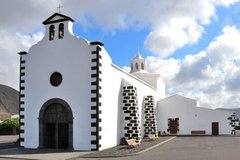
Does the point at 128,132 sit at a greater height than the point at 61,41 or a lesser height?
lesser

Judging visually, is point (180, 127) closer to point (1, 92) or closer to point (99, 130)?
point (99, 130)

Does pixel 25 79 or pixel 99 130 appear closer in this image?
pixel 99 130

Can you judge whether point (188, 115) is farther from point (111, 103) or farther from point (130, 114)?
point (111, 103)

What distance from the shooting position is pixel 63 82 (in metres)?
22.6

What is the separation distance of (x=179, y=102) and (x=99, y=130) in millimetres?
19750

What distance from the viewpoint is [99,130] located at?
21.5 meters

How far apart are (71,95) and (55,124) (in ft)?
6.80

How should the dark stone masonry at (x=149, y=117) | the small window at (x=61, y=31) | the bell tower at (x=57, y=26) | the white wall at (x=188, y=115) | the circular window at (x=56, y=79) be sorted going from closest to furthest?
1. the circular window at (x=56, y=79)
2. the bell tower at (x=57, y=26)
3. the small window at (x=61, y=31)
4. the dark stone masonry at (x=149, y=117)
5. the white wall at (x=188, y=115)

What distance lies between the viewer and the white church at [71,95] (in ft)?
71.2

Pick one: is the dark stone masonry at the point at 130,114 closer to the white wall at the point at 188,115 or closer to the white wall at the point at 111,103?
the white wall at the point at 111,103

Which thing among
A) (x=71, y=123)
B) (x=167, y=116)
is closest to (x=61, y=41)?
(x=71, y=123)

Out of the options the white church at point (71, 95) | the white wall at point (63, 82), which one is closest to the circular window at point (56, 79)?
the white church at point (71, 95)

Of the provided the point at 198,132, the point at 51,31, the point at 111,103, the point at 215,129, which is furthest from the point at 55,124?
the point at 215,129

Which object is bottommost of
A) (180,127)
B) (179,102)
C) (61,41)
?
(180,127)
